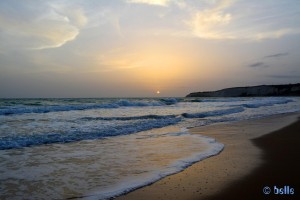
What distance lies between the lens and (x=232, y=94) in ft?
514

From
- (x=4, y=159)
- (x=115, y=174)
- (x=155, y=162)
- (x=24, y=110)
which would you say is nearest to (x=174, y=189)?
(x=115, y=174)

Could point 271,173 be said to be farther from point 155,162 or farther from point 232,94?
point 232,94

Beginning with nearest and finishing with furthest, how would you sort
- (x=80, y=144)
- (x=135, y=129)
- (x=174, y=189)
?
(x=174, y=189)
(x=80, y=144)
(x=135, y=129)

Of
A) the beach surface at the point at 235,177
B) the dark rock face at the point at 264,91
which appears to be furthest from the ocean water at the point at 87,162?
the dark rock face at the point at 264,91

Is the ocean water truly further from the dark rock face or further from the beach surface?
the dark rock face

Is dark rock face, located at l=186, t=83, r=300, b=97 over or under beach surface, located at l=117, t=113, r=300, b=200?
over

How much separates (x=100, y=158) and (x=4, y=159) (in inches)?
89.3

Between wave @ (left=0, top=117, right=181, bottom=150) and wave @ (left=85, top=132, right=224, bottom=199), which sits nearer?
wave @ (left=85, top=132, right=224, bottom=199)

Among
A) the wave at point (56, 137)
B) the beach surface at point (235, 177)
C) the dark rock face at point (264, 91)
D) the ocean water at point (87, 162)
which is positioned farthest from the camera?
the dark rock face at point (264, 91)

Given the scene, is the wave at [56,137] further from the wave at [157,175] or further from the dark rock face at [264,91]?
the dark rock face at [264,91]

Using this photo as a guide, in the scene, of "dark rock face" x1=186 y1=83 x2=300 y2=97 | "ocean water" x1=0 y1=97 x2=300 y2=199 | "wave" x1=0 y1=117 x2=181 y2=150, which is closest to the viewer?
"ocean water" x1=0 y1=97 x2=300 y2=199

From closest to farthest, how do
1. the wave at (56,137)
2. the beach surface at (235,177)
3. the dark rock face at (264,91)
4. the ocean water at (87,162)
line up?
1. the beach surface at (235,177)
2. the ocean water at (87,162)
3. the wave at (56,137)
4. the dark rock face at (264,91)

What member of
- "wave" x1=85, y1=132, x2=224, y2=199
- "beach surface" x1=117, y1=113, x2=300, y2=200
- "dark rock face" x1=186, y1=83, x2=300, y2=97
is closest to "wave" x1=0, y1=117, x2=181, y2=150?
"wave" x1=85, y1=132, x2=224, y2=199

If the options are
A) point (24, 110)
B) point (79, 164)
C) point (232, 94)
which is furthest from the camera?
point (232, 94)
